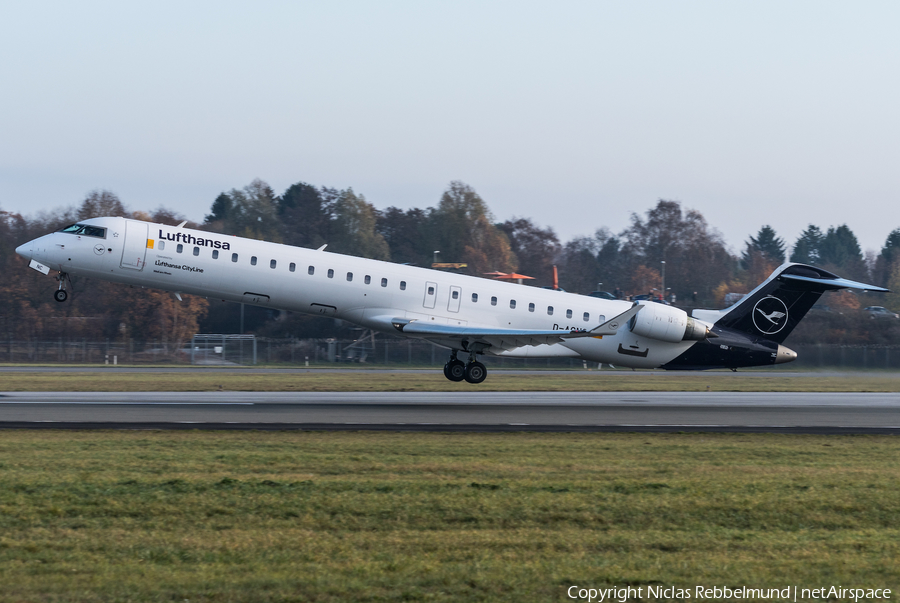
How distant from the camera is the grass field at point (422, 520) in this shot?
7.75 m

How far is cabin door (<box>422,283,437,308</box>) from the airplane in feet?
0.12

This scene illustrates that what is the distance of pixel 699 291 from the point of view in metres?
105

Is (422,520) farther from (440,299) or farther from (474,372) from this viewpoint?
(474,372)

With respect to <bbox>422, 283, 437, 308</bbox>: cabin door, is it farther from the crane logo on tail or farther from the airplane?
the crane logo on tail

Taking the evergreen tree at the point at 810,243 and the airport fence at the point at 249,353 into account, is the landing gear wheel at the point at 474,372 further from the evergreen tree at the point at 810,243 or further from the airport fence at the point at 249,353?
the evergreen tree at the point at 810,243

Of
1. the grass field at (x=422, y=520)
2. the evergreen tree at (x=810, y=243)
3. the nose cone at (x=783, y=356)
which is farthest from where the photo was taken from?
the evergreen tree at (x=810, y=243)

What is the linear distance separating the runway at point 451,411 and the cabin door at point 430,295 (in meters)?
3.33

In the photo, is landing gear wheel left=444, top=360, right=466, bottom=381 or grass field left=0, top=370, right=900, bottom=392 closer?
landing gear wheel left=444, top=360, right=466, bottom=381

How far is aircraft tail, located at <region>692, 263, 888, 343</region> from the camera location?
30.1 m

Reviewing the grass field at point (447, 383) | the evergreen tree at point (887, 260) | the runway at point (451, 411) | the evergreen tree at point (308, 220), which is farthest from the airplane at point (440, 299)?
the evergreen tree at point (887, 260)

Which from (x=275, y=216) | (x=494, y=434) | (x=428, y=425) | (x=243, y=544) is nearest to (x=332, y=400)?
(x=428, y=425)

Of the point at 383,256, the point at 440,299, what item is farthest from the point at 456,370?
the point at 383,256

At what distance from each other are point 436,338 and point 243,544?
764 inches

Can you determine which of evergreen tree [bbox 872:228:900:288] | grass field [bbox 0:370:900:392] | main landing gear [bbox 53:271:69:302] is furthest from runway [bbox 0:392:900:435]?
evergreen tree [bbox 872:228:900:288]
